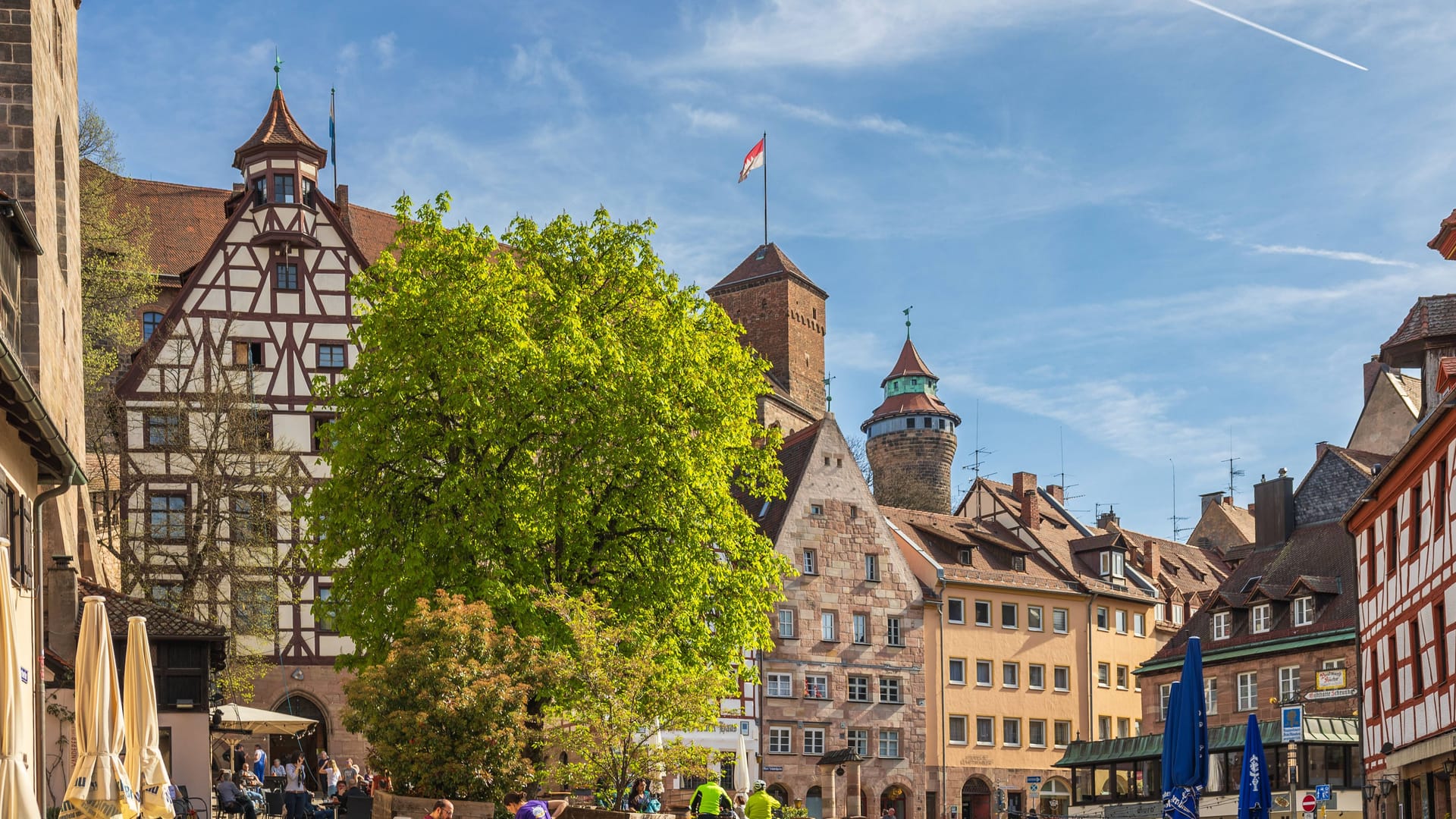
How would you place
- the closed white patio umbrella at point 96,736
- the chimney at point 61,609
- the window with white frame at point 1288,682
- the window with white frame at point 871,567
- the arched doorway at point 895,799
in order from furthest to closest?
the window with white frame at point 871,567 < the arched doorway at point 895,799 < the window with white frame at point 1288,682 < the chimney at point 61,609 < the closed white patio umbrella at point 96,736

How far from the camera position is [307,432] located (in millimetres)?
49500

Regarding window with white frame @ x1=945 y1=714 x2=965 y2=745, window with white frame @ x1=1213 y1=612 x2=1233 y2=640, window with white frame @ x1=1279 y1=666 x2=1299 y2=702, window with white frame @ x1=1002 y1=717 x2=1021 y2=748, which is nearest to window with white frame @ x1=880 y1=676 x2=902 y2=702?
window with white frame @ x1=945 y1=714 x2=965 y2=745

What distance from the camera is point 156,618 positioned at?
3219 centimetres

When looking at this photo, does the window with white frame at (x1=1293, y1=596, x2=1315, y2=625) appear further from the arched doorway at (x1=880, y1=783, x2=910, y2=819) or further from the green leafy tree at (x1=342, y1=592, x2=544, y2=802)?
the green leafy tree at (x1=342, y1=592, x2=544, y2=802)

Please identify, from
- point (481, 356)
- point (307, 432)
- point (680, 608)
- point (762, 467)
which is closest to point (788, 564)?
point (762, 467)

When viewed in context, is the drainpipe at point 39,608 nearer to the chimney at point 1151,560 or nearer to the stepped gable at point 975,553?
the stepped gable at point 975,553

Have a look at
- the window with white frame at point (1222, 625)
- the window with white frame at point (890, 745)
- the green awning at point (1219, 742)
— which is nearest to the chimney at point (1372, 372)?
the window with white frame at point (1222, 625)

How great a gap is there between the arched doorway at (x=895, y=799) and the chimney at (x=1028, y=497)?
13.5 metres

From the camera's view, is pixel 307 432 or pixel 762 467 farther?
pixel 307 432

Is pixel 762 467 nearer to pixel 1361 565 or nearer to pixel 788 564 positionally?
pixel 788 564

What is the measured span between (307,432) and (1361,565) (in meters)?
27.0

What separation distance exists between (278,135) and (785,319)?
124 ft

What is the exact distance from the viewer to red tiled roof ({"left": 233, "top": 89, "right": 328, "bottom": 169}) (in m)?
51.3

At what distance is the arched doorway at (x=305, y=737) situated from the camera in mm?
47656
